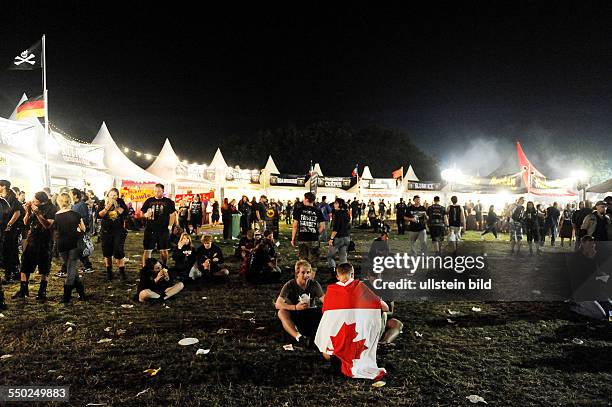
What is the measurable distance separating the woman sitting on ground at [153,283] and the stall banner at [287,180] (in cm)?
2637

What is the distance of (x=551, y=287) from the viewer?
890 centimetres

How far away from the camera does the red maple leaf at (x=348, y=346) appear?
4.27 metres

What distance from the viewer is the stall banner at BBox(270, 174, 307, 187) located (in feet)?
111

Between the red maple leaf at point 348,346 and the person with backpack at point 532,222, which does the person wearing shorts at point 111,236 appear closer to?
the red maple leaf at point 348,346

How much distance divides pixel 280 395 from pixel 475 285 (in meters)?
6.77

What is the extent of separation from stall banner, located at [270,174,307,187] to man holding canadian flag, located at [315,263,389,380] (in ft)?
96.8

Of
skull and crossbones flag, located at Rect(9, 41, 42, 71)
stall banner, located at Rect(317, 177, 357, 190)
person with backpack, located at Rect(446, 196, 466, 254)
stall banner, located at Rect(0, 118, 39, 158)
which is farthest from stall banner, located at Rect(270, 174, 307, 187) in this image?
person with backpack, located at Rect(446, 196, 466, 254)

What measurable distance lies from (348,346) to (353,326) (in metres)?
0.21

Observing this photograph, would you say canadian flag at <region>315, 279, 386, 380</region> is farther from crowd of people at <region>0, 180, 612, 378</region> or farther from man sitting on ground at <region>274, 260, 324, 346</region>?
man sitting on ground at <region>274, 260, 324, 346</region>

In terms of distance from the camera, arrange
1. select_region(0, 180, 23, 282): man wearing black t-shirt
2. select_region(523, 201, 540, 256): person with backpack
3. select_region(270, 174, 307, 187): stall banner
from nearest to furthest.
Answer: select_region(0, 180, 23, 282): man wearing black t-shirt
select_region(523, 201, 540, 256): person with backpack
select_region(270, 174, 307, 187): stall banner

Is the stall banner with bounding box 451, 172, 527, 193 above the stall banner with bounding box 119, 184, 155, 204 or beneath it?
above

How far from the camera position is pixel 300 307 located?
5.38 m

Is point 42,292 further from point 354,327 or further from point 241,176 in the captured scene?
point 241,176

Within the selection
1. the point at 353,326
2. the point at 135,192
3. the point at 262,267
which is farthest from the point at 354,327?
the point at 135,192
